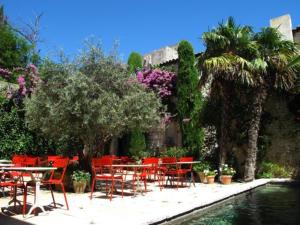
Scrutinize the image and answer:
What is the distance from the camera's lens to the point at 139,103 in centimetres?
1140

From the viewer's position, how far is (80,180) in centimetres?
1034

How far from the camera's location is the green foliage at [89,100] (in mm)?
10148

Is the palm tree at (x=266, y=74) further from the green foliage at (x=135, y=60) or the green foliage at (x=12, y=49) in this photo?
the green foliage at (x=12, y=49)

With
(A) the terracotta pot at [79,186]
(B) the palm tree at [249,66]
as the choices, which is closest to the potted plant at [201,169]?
(B) the palm tree at [249,66]

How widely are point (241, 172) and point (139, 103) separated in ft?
20.9

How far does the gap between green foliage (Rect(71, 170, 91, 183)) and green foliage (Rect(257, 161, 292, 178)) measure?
303 inches

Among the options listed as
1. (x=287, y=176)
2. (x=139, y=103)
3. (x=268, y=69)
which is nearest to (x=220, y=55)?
(x=268, y=69)

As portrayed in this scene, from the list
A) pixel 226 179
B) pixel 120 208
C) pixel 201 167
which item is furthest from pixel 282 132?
pixel 120 208

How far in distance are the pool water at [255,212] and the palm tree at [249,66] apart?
3.52 m

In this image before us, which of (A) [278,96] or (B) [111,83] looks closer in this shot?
(B) [111,83]

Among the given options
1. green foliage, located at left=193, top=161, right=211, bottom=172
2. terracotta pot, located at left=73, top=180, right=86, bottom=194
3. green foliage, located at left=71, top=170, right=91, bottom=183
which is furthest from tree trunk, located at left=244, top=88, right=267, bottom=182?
terracotta pot, located at left=73, top=180, right=86, bottom=194

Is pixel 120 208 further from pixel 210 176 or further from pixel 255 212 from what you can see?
pixel 210 176

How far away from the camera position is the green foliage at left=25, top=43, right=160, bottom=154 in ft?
33.3

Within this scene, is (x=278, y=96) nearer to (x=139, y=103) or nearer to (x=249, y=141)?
Answer: (x=249, y=141)
